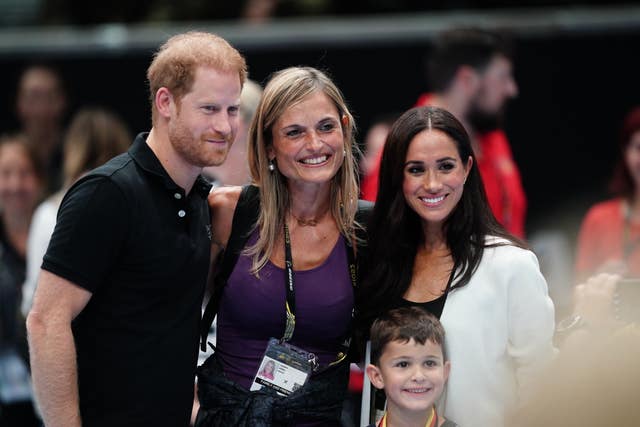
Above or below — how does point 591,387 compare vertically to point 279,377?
below

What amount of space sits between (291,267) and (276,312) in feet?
0.52

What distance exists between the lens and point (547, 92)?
20.2 ft

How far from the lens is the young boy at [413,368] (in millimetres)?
3199

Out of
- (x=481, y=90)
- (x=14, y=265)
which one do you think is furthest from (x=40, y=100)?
(x=481, y=90)

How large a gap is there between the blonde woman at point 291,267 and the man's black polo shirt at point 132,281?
0.67 feet

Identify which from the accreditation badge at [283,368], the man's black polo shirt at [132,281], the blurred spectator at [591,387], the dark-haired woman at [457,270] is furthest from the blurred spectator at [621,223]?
the blurred spectator at [591,387]

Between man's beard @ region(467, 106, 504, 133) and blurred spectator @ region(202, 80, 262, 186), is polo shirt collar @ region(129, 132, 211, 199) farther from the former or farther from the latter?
man's beard @ region(467, 106, 504, 133)

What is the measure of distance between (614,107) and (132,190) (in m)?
3.85

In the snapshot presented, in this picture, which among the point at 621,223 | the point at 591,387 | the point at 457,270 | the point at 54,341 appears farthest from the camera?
the point at 621,223

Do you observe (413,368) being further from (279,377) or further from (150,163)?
(150,163)

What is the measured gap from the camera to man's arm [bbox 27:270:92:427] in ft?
9.82

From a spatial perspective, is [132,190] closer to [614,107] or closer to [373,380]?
[373,380]

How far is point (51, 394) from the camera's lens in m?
3.02

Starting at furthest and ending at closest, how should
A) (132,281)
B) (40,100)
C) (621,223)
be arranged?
1. (40,100)
2. (621,223)
3. (132,281)
